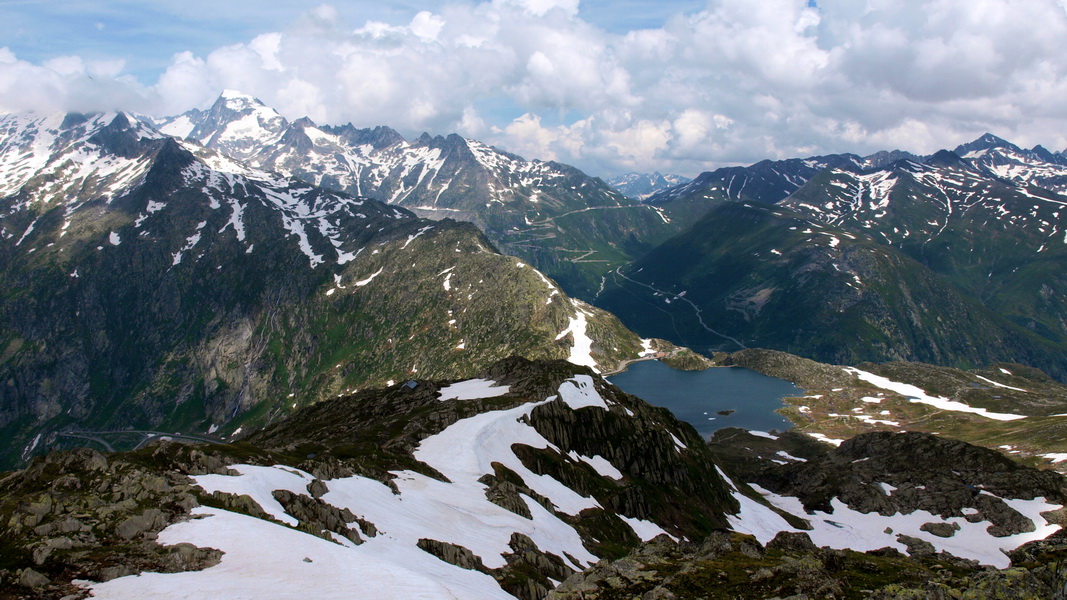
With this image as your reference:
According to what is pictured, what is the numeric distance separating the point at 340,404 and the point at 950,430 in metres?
185

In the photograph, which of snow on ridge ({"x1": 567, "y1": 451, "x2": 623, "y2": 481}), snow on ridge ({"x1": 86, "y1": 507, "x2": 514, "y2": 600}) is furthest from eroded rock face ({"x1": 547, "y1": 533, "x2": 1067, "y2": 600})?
snow on ridge ({"x1": 567, "y1": 451, "x2": 623, "y2": 481})

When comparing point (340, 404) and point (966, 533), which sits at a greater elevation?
point (340, 404)

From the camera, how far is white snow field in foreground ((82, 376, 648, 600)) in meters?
27.7

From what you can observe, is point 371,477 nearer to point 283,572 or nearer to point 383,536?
point 383,536

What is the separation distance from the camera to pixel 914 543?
3504 inches

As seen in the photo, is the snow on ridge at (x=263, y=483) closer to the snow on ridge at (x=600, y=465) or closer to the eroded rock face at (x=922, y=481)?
the snow on ridge at (x=600, y=465)

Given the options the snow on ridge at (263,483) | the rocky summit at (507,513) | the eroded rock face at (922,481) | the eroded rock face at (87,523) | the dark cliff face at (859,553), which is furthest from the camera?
the eroded rock face at (922,481)

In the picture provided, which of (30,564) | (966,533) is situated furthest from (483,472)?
(966,533)

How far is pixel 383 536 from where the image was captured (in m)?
40.8

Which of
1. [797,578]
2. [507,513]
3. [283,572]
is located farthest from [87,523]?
[797,578]

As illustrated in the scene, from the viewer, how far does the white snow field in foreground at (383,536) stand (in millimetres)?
27672

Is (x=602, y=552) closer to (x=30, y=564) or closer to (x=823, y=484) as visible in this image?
(x=30, y=564)

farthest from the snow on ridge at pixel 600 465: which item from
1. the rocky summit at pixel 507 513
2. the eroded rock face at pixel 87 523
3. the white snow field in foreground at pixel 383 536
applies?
the eroded rock face at pixel 87 523

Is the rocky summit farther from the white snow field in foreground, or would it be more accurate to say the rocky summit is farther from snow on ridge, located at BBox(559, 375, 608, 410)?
snow on ridge, located at BBox(559, 375, 608, 410)
